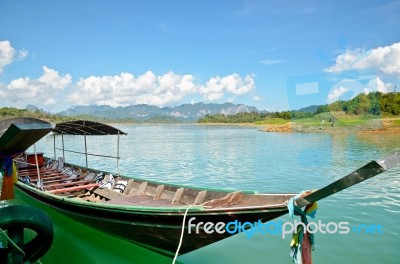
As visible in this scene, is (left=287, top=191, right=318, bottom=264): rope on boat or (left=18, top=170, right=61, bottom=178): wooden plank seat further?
(left=18, top=170, right=61, bottom=178): wooden plank seat

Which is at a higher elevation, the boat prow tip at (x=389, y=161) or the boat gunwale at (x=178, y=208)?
the boat prow tip at (x=389, y=161)

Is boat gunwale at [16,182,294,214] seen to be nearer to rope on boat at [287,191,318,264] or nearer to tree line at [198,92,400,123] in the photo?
rope on boat at [287,191,318,264]

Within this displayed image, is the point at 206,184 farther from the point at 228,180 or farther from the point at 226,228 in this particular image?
the point at 226,228

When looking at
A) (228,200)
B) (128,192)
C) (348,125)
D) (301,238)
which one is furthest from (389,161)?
(348,125)

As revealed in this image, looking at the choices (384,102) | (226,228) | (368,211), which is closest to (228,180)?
(368,211)

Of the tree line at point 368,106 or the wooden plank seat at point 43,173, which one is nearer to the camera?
the wooden plank seat at point 43,173

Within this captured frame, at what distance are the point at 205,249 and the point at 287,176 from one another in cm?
915

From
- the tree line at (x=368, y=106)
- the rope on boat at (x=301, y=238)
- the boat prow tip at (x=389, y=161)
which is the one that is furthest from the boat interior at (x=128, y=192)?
the tree line at (x=368, y=106)

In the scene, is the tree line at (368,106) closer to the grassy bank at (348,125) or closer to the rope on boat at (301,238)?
the grassy bank at (348,125)

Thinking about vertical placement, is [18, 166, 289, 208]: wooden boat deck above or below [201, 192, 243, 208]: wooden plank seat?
below

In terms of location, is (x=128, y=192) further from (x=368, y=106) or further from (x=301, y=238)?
(x=368, y=106)

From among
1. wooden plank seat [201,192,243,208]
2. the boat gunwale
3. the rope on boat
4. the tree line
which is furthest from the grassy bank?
the boat gunwale


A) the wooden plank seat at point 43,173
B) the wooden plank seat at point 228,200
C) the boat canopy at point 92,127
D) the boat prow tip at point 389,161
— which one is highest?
the boat canopy at point 92,127

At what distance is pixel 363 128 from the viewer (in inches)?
1678
